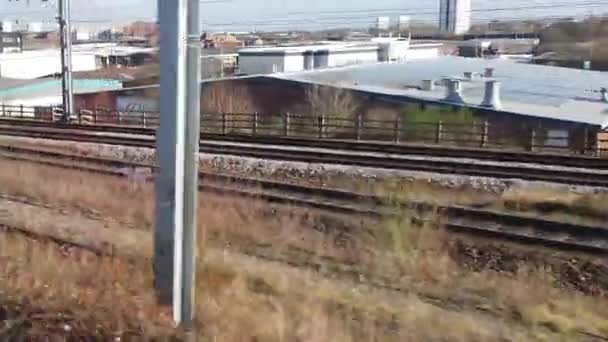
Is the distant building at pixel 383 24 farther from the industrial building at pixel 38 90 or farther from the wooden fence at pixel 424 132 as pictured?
the wooden fence at pixel 424 132

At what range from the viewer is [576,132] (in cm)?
2769

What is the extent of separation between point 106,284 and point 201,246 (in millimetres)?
2567

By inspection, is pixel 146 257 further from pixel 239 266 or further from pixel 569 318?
pixel 569 318

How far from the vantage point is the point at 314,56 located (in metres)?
63.8

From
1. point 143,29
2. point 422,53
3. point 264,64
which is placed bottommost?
point 264,64

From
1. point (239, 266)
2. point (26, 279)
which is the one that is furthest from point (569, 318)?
point (26, 279)

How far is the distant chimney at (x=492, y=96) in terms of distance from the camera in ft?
104

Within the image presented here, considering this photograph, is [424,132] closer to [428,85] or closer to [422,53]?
[428,85]

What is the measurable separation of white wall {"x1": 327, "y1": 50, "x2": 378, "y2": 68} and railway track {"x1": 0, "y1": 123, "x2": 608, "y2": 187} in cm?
4552

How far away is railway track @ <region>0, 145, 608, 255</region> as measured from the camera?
8766 millimetres

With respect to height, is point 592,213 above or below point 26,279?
below

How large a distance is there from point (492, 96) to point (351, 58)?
3999 centimetres

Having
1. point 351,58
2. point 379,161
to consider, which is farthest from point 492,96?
point 351,58

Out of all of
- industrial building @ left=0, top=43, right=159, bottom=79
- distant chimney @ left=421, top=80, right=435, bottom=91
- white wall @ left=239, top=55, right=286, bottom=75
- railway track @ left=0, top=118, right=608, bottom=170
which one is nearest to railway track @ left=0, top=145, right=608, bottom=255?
railway track @ left=0, top=118, right=608, bottom=170
